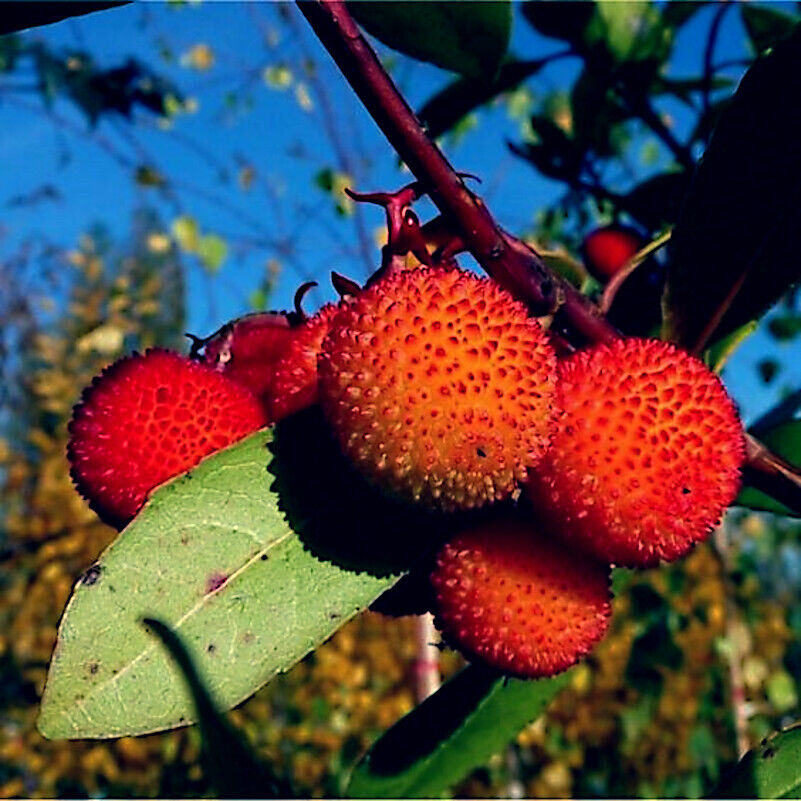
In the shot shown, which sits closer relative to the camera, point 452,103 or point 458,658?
point 452,103

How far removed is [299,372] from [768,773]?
13.6 inches

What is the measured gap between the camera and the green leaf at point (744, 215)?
572 millimetres

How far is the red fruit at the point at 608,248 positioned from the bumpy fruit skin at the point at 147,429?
0.54m

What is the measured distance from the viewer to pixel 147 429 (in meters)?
0.59

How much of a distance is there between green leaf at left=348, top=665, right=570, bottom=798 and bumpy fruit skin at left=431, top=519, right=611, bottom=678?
0.73 ft

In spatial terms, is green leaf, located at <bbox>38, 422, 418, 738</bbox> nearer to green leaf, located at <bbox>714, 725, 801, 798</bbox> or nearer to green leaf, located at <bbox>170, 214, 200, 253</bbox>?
green leaf, located at <bbox>714, 725, 801, 798</bbox>

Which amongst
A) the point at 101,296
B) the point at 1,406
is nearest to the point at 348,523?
the point at 1,406

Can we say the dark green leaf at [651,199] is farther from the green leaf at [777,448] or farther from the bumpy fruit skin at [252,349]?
the bumpy fruit skin at [252,349]

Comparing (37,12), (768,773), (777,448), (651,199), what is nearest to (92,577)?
(37,12)

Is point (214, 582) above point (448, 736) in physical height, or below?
above

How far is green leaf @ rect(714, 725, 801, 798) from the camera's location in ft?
1.99

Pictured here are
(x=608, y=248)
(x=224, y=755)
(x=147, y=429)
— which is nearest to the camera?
(x=224, y=755)

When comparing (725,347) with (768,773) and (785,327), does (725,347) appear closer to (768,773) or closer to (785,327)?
(768,773)

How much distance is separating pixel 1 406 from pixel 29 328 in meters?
1.85
